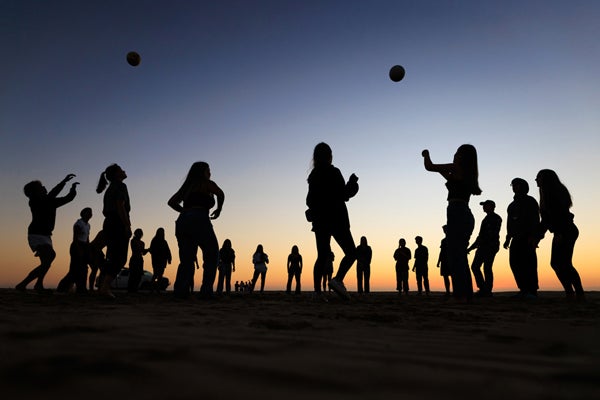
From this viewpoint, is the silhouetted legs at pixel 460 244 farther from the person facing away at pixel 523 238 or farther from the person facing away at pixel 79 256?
the person facing away at pixel 79 256

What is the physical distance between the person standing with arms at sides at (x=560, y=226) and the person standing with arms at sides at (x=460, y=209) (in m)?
1.66

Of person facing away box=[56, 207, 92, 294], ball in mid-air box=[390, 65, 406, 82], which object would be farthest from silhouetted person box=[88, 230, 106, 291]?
ball in mid-air box=[390, 65, 406, 82]

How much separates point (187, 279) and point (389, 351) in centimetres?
401

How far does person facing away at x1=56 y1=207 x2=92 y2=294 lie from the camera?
730cm

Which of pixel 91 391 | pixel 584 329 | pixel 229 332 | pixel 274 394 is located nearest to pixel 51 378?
pixel 91 391

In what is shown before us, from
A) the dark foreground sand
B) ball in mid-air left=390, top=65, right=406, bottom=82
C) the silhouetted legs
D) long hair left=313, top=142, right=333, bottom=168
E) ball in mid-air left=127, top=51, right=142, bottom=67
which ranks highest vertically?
A: ball in mid-air left=127, top=51, right=142, bottom=67

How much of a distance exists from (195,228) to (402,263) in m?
8.29

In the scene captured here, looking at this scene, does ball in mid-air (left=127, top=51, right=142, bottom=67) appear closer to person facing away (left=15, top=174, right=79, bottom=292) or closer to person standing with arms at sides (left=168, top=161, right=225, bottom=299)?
person facing away (left=15, top=174, right=79, bottom=292)

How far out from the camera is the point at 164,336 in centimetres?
182

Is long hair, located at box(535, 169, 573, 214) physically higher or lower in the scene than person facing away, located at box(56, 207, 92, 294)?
higher

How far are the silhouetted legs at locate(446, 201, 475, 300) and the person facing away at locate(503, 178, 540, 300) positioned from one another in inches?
86.3

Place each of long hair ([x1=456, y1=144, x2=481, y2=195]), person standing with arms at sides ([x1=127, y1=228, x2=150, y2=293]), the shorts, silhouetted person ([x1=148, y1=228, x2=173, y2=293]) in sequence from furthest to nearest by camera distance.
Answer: silhouetted person ([x1=148, y1=228, x2=173, y2=293])
person standing with arms at sides ([x1=127, y1=228, x2=150, y2=293])
the shorts
long hair ([x1=456, y1=144, x2=481, y2=195])

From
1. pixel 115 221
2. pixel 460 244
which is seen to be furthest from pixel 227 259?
pixel 460 244

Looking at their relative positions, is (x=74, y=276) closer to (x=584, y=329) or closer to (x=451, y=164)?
(x=451, y=164)
